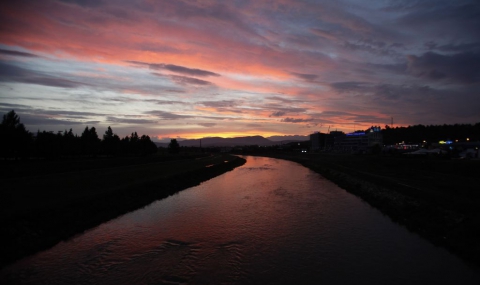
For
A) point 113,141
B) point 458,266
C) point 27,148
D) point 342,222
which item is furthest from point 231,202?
Result: point 113,141

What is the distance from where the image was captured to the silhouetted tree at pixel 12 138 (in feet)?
172

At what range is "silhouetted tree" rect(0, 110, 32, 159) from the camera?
52.5 m

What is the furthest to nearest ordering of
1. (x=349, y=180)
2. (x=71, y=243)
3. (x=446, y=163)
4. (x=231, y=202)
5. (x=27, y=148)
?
(x=27, y=148) < (x=446, y=163) < (x=349, y=180) < (x=231, y=202) < (x=71, y=243)

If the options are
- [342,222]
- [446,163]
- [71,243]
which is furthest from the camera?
[446,163]

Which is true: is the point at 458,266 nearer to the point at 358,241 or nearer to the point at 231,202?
the point at 358,241

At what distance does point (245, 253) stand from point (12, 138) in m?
59.0

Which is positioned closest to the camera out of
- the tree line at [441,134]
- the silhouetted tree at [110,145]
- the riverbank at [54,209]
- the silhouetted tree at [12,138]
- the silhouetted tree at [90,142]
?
the riverbank at [54,209]

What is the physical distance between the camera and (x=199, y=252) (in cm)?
1302

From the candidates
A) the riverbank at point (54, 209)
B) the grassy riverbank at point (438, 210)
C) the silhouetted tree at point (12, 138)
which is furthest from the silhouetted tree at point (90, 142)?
the grassy riverbank at point (438, 210)

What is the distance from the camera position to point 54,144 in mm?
69250

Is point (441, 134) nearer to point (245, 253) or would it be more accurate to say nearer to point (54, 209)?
point (245, 253)

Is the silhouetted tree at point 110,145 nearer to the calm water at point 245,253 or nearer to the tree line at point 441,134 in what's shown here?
the calm water at point 245,253

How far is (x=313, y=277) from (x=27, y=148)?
215ft

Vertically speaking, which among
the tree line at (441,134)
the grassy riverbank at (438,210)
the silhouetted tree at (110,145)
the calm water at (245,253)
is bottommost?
the calm water at (245,253)
